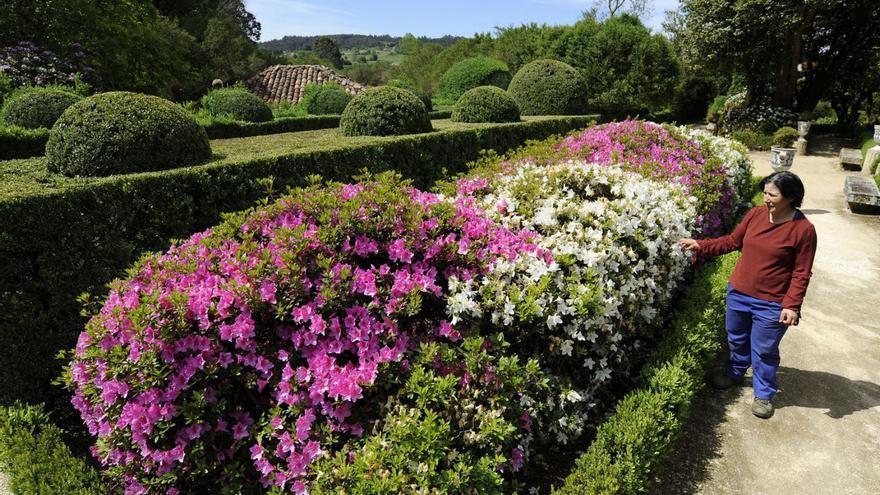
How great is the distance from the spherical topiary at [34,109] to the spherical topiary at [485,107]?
8660 millimetres

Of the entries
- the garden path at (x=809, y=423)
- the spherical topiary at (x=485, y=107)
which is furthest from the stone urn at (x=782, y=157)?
the spherical topiary at (x=485, y=107)

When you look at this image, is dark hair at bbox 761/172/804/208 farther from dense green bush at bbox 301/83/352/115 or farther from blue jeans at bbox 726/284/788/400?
dense green bush at bbox 301/83/352/115

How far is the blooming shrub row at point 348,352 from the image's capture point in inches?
87.7

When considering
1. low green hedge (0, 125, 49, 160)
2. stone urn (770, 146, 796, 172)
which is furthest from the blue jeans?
low green hedge (0, 125, 49, 160)

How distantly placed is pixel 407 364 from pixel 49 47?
2015 cm

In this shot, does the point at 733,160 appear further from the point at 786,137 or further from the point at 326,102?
the point at 326,102

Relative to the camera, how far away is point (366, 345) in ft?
8.10

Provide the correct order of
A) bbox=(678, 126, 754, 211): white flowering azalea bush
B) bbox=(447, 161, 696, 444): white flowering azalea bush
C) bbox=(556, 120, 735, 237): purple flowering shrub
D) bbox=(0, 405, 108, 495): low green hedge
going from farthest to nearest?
bbox=(678, 126, 754, 211): white flowering azalea bush < bbox=(556, 120, 735, 237): purple flowering shrub < bbox=(447, 161, 696, 444): white flowering azalea bush < bbox=(0, 405, 108, 495): low green hedge

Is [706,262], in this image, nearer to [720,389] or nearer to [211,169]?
[720,389]

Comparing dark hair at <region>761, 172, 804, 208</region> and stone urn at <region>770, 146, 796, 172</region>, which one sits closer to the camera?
dark hair at <region>761, 172, 804, 208</region>

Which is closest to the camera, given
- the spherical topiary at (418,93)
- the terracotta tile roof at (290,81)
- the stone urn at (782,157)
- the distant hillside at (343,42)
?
the stone urn at (782,157)

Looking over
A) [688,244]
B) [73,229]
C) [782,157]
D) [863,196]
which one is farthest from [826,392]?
[863,196]

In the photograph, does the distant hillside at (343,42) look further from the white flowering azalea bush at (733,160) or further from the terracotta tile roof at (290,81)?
the white flowering azalea bush at (733,160)

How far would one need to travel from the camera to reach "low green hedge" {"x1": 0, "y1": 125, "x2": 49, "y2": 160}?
319 inches
